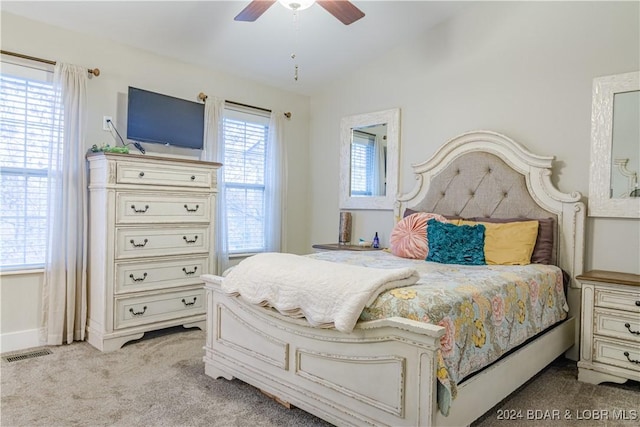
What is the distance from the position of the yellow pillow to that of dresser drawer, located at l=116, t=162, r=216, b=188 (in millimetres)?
2317

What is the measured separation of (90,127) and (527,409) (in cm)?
361

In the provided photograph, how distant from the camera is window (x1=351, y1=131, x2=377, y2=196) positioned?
14.5 feet

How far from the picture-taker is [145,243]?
3.24 metres

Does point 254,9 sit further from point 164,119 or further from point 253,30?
point 164,119

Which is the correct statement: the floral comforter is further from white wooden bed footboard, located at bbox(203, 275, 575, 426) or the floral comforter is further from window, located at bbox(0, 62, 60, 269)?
window, located at bbox(0, 62, 60, 269)

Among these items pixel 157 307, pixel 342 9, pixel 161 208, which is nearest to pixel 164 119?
pixel 161 208

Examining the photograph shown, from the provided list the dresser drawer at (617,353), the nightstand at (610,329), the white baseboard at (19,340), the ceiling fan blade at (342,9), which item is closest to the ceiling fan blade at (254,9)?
the ceiling fan blade at (342,9)

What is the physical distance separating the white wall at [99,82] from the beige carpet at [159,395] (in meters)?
0.40

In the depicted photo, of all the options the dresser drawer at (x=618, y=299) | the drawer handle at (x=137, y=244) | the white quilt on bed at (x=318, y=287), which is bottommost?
the dresser drawer at (x=618, y=299)

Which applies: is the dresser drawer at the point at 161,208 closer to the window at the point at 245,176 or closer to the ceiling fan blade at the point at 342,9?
the window at the point at 245,176

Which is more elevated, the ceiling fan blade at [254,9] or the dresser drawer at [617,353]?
the ceiling fan blade at [254,9]

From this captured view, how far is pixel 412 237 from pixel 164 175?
79.4 inches

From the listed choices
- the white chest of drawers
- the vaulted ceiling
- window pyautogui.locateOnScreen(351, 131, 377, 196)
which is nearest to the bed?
window pyautogui.locateOnScreen(351, 131, 377, 196)

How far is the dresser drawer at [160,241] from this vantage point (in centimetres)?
313
